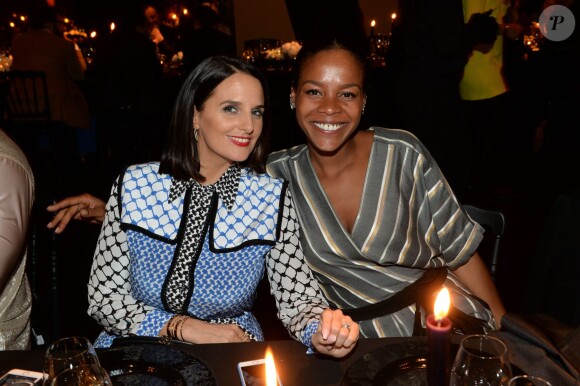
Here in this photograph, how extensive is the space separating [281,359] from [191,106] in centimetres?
100

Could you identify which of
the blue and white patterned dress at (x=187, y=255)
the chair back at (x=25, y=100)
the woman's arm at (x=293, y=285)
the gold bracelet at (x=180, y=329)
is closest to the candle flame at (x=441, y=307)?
the woman's arm at (x=293, y=285)

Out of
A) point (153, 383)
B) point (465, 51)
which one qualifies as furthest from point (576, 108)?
point (153, 383)

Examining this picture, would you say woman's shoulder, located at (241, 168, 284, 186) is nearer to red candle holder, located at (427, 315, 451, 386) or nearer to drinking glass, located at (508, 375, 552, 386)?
drinking glass, located at (508, 375, 552, 386)

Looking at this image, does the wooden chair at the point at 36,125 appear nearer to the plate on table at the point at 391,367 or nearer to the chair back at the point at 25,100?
the chair back at the point at 25,100

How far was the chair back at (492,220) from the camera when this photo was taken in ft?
6.54

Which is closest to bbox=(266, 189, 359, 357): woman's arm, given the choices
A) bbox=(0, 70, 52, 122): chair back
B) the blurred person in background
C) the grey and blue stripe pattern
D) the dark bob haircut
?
the grey and blue stripe pattern

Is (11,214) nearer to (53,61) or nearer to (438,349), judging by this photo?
(438,349)

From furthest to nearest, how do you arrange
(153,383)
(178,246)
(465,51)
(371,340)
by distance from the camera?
(465,51), (178,246), (371,340), (153,383)

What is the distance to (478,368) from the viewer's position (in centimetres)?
87

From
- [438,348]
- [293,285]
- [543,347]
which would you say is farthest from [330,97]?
[438,348]

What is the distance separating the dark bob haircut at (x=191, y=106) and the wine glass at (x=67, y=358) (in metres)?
0.86

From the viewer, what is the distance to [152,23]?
350 inches

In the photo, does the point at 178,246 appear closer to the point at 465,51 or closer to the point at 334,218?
the point at 334,218

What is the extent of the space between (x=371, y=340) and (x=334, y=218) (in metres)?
0.70
